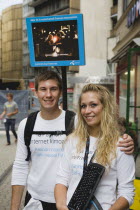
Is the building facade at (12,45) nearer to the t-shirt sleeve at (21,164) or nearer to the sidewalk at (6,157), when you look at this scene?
the sidewalk at (6,157)

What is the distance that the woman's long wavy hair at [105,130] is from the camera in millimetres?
1871

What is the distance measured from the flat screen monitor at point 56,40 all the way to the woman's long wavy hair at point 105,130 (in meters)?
1.71

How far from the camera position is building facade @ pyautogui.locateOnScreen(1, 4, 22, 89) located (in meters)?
61.6

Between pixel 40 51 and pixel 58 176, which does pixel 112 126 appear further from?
pixel 40 51

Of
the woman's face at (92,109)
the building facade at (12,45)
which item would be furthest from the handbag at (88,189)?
the building facade at (12,45)

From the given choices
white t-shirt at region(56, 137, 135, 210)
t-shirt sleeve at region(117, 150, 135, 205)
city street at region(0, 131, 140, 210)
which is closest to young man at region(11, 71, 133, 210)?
white t-shirt at region(56, 137, 135, 210)

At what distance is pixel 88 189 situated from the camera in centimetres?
181

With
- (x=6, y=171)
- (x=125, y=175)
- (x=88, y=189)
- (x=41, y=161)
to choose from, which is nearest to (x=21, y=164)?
(x=41, y=161)

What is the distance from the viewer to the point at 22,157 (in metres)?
2.49

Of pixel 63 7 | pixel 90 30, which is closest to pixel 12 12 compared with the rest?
pixel 63 7

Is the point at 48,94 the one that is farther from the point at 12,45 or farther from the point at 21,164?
the point at 12,45

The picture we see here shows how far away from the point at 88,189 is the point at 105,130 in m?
0.38

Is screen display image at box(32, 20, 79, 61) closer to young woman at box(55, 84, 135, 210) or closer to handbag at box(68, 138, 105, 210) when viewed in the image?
young woman at box(55, 84, 135, 210)

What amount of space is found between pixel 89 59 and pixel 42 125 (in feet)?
107
